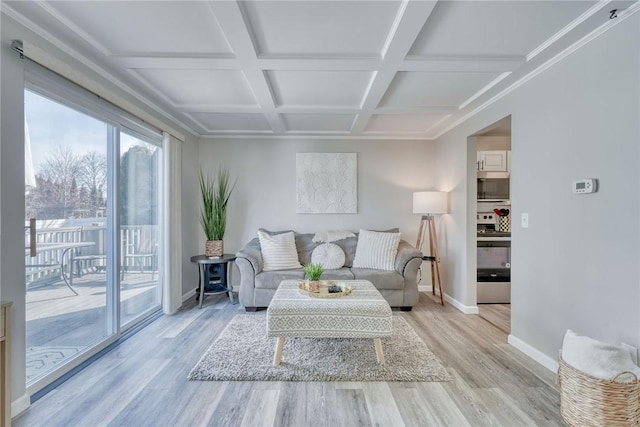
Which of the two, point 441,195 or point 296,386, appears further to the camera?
point 441,195

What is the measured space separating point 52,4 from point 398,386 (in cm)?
331

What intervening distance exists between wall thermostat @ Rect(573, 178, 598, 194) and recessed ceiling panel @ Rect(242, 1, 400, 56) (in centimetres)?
171

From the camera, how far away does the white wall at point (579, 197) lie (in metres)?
1.80

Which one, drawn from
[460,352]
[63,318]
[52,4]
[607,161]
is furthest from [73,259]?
[607,161]

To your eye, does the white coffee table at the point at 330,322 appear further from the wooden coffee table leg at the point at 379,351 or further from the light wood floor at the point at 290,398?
the light wood floor at the point at 290,398

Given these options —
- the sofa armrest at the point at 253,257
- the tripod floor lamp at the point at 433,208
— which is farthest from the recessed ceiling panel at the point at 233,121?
the tripod floor lamp at the point at 433,208

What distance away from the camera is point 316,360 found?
2.45m

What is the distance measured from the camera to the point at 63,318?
2.33 m

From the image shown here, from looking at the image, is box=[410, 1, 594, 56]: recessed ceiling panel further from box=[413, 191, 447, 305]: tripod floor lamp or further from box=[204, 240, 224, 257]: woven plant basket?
box=[204, 240, 224, 257]: woven plant basket

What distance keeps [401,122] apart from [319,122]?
3.63ft

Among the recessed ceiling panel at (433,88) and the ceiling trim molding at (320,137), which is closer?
the recessed ceiling panel at (433,88)

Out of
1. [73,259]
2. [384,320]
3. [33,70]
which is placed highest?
[33,70]

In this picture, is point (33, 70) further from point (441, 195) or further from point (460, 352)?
point (441, 195)

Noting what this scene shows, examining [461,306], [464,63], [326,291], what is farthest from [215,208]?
[461,306]
